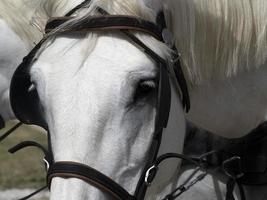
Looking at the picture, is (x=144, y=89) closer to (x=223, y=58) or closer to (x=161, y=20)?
(x=161, y=20)

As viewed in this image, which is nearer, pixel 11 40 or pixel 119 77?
pixel 119 77

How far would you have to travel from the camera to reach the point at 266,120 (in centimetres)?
184

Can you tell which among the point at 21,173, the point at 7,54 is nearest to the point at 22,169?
the point at 21,173

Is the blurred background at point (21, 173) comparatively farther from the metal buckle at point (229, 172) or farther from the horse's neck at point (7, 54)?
the metal buckle at point (229, 172)

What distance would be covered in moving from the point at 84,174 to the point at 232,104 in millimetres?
584

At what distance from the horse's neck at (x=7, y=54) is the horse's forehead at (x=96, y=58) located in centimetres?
75

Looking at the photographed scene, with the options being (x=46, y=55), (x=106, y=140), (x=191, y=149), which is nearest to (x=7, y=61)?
(x=191, y=149)

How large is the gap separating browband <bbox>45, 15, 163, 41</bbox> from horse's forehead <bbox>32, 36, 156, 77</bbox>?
24mm

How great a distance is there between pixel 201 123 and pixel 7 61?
30.7 inches

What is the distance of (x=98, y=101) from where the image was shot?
1.28 metres

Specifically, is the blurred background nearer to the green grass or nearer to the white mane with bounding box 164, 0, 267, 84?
the green grass

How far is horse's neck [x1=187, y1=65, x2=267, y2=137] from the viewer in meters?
1.64

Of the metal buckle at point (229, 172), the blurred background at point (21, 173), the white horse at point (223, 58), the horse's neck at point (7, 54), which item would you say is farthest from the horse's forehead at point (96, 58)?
the blurred background at point (21, 173)

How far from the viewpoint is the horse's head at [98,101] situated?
127cm
